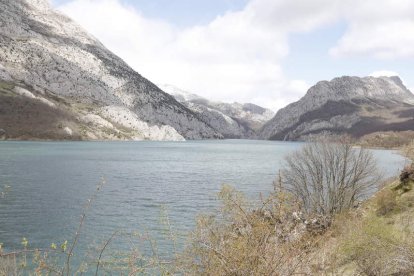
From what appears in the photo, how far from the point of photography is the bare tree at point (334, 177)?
144 ft

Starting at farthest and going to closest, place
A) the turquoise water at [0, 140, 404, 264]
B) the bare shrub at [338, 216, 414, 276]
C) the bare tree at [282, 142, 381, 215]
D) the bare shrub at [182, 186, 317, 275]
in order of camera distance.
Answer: the bare tree at [282, 142, 381, 215] < the turquoise water at [0, 140, 404, 264] < the bare shrub at [338, 216, 414, 276] < the bare shrub at [182, 186, 317, 275]

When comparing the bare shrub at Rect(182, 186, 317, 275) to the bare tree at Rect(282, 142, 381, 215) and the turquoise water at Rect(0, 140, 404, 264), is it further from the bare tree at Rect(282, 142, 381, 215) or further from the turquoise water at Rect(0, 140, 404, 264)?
the bare tree at Rect(282, 142, 381, 215)

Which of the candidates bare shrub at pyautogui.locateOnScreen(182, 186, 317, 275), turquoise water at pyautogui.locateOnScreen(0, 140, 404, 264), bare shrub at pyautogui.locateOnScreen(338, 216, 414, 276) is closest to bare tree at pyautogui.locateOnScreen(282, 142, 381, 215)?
turquoise water at pyautogui.locateOnScreen(0, 140, 404, 264)

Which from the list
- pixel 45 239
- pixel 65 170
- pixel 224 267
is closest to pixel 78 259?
pixel 45 239

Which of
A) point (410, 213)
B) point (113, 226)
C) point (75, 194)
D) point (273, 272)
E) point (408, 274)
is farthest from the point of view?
point (75, 194)

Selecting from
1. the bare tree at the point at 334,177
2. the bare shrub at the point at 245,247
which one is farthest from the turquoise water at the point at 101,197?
the bare shrub at the point at 245,247

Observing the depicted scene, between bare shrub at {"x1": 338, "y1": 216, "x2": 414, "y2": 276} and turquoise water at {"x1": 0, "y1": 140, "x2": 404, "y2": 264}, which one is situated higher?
bare shrub at {"x1": 338, "y1": 216, "x2": 414, "y2": 276}

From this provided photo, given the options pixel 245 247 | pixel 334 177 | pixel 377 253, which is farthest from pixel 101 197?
pixel 245 247

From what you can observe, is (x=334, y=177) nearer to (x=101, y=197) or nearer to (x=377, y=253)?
(x=377, y=253)

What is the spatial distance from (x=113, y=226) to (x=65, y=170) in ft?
174

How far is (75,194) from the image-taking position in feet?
206

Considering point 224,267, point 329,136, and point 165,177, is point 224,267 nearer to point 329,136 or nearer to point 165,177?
point 329,136

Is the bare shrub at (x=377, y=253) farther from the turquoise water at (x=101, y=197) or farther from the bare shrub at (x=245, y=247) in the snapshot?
the turquoise water at (x=101, y=197)

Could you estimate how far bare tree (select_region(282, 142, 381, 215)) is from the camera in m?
43.9
